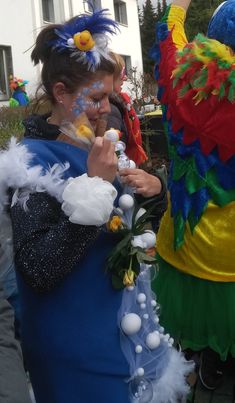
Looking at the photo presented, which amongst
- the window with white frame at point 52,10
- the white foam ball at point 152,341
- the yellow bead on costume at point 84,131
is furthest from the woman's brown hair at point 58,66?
the window with white frame at point 52,10

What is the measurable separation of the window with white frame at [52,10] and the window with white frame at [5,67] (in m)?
2.12

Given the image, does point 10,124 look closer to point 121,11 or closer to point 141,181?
point 141,181

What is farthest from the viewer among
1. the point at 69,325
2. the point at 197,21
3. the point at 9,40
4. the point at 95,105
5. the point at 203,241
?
the point at 197,21

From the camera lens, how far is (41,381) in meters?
1.37

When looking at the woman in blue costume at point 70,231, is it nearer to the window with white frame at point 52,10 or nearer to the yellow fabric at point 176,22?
the yellow fabric at point 176,22

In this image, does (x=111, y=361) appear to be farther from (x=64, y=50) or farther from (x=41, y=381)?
(x=64, y=50)

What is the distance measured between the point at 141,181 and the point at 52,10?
49.8 feet

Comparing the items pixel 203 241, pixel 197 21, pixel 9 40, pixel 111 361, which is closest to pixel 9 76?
pixel 9 40

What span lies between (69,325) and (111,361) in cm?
15

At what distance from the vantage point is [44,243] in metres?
1.17

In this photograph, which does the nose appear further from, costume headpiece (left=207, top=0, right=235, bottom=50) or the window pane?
the window pane

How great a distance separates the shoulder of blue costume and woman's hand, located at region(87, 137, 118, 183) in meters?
0.10

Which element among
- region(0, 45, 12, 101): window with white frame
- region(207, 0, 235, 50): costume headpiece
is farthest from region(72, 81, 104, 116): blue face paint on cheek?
region(0, 45, 12, 101): window with white frame

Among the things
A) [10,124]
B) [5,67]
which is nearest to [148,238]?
[10,124]
